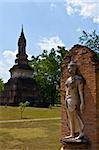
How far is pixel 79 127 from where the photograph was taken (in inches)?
304

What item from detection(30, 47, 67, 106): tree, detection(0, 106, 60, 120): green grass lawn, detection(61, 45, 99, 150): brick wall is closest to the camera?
detection(61, 45, 99, 150): brick wall

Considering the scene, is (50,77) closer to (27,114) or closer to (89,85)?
(27,114)

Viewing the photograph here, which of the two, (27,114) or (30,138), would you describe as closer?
(30,138)

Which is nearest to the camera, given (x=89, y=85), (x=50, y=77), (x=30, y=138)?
(x=89, y=85)

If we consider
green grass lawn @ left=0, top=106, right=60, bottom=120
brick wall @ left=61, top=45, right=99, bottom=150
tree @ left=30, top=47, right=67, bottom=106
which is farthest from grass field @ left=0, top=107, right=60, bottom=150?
tree @ left=30, top=47, right=67, bottom=106

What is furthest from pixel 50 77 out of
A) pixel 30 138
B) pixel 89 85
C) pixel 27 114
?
pixel 89 85

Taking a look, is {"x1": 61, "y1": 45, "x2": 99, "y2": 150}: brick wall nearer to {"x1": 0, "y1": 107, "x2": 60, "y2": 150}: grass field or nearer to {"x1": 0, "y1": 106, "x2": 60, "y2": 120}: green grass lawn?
{"x1": 0, "y1": 107, "x2": 60, "y2": 150}: grass field

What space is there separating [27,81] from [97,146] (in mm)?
51783

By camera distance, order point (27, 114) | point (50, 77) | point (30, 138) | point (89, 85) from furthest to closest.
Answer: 1. point (50, 77)
2. point (27, 114)
3. point (30, 138)
4. point (89, 85)

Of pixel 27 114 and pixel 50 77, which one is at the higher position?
pixel 50 77

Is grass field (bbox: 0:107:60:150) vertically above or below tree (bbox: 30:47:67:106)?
below

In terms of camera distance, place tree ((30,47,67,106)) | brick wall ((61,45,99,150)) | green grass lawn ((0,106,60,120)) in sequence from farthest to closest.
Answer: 1. tree ((30,47,67,106))
2. green grass lawn ((0,106,60,120))
3. brick wall ((61,45,99,150))

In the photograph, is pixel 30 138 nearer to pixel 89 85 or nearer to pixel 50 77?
pixel 89 85

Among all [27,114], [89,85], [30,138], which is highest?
[89,85]
